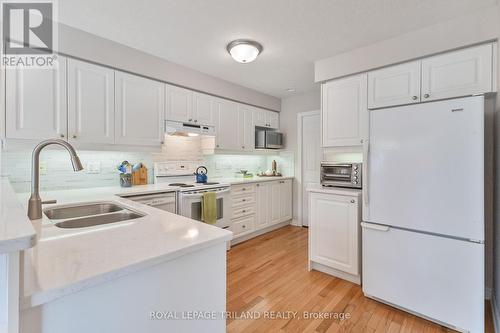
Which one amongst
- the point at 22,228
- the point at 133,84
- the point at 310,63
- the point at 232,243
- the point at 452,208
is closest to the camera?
the point at 22,228

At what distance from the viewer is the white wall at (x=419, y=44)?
1890 millimetres

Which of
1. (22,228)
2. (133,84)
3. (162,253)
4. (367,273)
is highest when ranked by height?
(133,84)

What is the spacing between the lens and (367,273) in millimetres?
2154

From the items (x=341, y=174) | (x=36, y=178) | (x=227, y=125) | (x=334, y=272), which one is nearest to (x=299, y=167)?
(x=227, y=125)

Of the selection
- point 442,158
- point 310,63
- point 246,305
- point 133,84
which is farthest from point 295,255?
point 133,84

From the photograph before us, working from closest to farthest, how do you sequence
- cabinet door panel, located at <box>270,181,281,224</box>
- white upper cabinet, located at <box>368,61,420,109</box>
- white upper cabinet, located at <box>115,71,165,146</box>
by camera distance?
white upper cabinet, located at <box>368,61,420,109</box>, white upper cabinet, located at <box>115,71,165,146</box>, cabinet door panel, located at <box>270,181,281,224</box>

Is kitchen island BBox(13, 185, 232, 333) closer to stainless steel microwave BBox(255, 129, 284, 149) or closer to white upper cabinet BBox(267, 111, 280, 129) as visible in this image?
stainless steel microwave BBox(255, 129, 284, 149)

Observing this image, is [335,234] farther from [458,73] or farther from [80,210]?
[80,210]

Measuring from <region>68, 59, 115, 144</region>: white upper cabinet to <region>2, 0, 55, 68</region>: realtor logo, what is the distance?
0.21m

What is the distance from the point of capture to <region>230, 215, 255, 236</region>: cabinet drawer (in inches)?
136

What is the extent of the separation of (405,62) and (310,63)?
1.08 meters

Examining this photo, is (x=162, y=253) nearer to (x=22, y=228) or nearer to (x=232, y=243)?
(x=22, y=228)

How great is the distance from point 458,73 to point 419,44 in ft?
1.40

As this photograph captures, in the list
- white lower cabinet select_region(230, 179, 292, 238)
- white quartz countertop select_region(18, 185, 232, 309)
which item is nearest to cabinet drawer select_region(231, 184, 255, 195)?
white lower cabinet select_region(230, 179, 292, 238)
